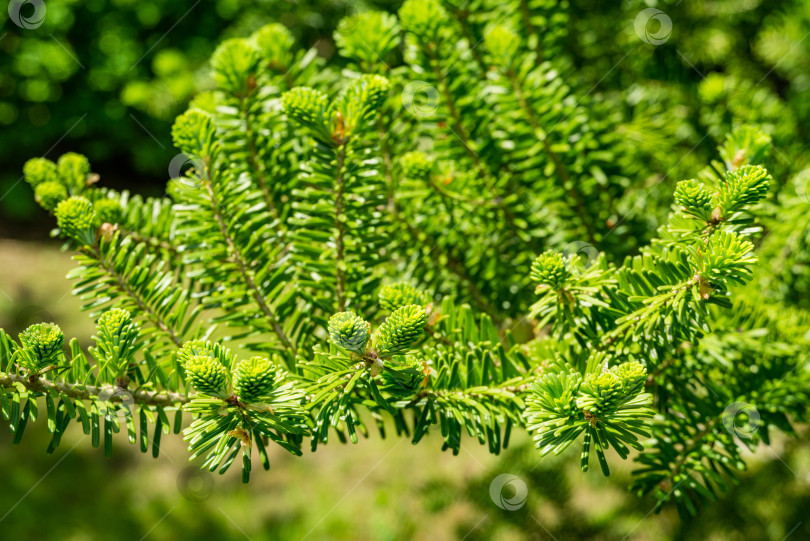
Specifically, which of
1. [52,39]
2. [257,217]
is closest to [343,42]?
[257,217]

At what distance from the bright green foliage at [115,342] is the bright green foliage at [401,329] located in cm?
30

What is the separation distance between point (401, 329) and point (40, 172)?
0.66 meters

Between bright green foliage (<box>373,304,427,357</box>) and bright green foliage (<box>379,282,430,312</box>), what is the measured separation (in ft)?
0.30

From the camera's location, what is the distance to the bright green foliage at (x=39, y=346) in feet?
2.07

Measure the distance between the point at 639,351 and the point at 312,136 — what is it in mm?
526

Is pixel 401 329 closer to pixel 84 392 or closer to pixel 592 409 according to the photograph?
pixel 592 409

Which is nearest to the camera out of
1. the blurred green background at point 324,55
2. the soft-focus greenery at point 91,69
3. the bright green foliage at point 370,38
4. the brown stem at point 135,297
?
the brown stem at point 135,297

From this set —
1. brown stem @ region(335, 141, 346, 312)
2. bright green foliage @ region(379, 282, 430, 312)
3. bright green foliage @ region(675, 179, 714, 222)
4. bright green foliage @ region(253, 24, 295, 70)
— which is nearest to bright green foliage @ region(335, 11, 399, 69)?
bright green foliage @ region(253, 24, 295, 70)

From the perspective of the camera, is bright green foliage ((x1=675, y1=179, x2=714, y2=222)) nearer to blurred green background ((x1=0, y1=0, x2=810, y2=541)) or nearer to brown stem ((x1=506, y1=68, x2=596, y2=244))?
brown stem ((x1=506, y1=68, x2=596, y2=244))

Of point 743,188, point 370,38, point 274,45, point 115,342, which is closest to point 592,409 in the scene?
point 743,188

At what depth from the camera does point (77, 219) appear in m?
0.80

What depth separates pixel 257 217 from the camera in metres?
0.87

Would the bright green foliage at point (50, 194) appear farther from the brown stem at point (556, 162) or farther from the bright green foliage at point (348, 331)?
the brown stem at point (556, 162)

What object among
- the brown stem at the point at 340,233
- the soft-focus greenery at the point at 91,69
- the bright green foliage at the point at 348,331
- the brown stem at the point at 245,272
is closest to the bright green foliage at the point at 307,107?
the brown stem at the point at 340,233
